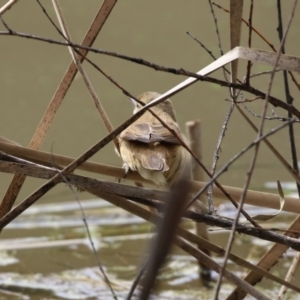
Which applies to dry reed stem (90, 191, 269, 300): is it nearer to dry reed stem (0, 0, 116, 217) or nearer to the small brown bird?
dry reed stem (0, 0, 116, 217)

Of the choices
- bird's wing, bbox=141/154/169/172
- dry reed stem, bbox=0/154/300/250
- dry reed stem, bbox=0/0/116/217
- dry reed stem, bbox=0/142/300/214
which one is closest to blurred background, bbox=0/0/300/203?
bird's wing, bbox=141/154/169/172

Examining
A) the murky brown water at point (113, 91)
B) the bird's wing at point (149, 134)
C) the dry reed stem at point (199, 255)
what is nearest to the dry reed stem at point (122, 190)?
the dry reed stem at point (199, 255)

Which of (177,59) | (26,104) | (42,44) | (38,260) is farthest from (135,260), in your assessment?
(42,44)

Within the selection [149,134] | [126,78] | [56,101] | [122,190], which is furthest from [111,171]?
[126,78]

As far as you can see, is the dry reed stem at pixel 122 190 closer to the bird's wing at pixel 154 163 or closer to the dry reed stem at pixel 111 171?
the dry reed stem at pixel 111 171

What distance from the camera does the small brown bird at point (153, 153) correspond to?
90.7 inches

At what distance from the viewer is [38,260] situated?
3541mm

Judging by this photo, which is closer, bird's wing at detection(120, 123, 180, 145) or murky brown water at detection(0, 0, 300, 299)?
bird's wing at detection(120, 123, 180, 145)

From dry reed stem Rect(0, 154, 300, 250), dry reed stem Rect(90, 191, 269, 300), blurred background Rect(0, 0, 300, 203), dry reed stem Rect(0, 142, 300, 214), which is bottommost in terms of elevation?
dry reed stem Rect(90, 191, 269, 300)

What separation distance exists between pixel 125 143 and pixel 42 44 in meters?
3.56

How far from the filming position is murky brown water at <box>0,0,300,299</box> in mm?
3986

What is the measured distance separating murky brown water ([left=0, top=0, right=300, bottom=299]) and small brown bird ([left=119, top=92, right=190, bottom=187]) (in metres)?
0.99

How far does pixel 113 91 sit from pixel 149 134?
2712mm

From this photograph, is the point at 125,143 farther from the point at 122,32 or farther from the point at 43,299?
the point at 122,32
